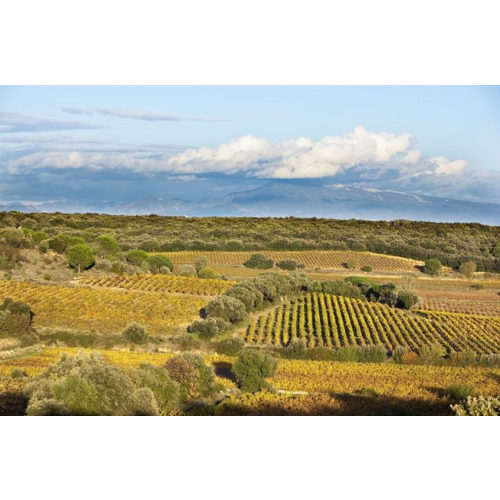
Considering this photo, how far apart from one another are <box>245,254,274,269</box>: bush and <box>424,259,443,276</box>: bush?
15122 mm

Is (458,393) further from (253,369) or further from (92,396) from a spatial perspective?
(92,396)

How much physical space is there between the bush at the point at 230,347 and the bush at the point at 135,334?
10.6 ft

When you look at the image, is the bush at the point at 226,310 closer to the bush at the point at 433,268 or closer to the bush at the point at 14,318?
the bush at the point at 14,318

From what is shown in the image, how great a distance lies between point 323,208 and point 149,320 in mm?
73920

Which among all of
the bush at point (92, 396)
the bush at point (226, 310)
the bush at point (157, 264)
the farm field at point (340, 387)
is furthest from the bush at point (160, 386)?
the bush at point (157, 264)

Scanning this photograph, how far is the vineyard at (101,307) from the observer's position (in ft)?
81.9

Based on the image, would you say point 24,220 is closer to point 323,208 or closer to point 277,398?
point 323,208

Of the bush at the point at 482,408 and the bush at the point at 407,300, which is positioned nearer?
the bush at the point at 482,408

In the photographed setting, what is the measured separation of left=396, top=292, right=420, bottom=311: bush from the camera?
1368 inches

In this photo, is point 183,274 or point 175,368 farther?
point 183,274

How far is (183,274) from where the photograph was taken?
41.6m
